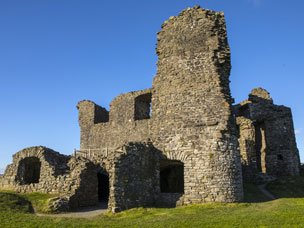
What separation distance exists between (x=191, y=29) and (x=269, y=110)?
13612 millimetres

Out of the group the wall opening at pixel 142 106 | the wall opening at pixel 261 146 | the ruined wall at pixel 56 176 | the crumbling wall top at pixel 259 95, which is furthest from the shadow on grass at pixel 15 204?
the crumbling wall top at pixel 259 95

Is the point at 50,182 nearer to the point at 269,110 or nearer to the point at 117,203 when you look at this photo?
the point at 117,203

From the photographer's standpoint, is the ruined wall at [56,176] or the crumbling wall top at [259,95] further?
the crumbling wall top at [259,95]

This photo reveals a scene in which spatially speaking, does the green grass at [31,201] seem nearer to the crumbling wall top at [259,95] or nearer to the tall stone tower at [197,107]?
the tall stone tower at [197,107]

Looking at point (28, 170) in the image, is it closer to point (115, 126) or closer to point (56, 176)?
point (56, 176)

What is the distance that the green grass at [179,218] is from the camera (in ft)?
26.8

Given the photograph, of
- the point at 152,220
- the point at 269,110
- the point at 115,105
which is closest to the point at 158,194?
the point at 152,220

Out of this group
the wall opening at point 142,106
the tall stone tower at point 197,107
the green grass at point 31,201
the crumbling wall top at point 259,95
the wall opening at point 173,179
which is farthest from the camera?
the crumbling wall top at point 259,95

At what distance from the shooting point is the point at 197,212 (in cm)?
1055

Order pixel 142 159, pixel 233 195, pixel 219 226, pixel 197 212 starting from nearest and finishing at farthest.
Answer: pixel 219 226 → pixel 197 212 → pixel 233 195 → pixel 142 159

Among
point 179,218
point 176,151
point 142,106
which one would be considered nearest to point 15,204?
point 179,218

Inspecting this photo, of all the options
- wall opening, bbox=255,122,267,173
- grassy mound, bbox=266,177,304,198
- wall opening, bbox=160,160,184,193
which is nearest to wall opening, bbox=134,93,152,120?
wall opening, bbox=160,160,184,193

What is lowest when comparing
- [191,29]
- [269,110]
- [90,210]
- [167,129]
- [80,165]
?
[90,210]

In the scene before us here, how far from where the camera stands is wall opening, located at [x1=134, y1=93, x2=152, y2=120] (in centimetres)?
2072
